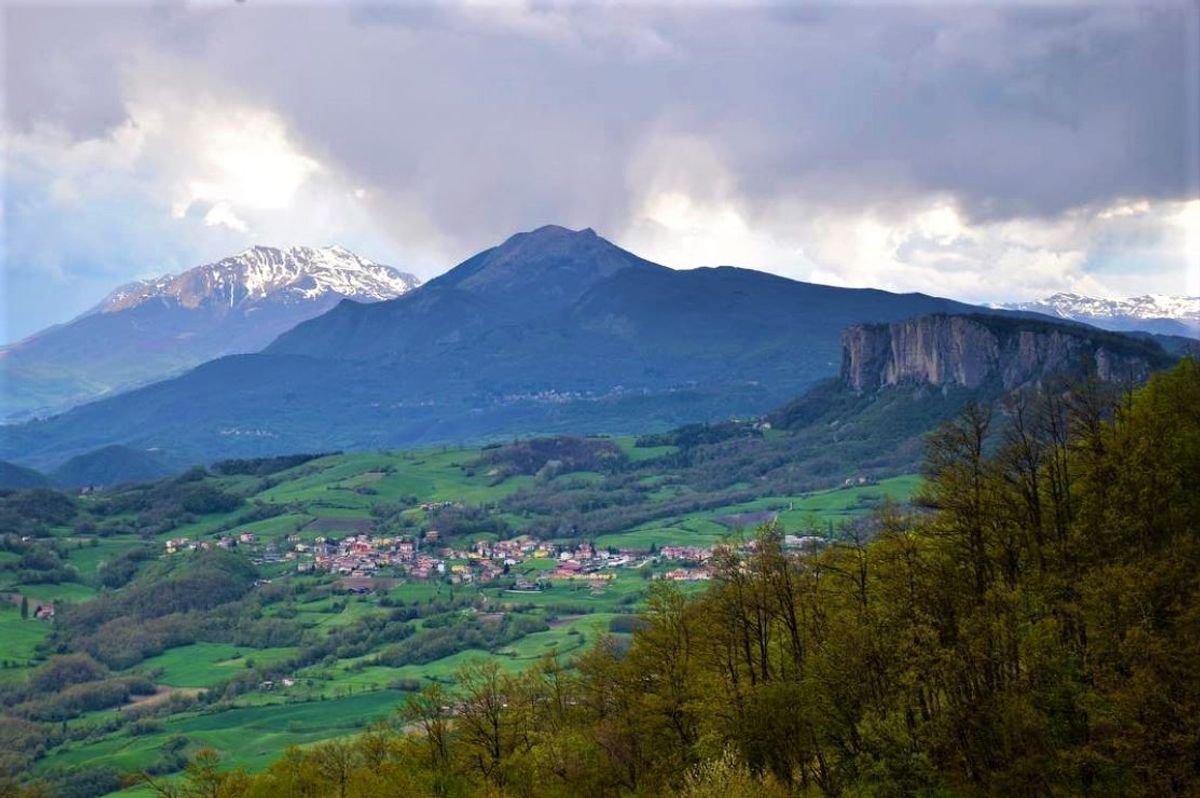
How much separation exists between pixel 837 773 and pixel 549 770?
13.8 meters

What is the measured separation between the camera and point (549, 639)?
15262 cm

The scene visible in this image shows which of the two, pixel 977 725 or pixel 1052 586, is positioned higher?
pixel 1052 586

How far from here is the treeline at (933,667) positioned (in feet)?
121

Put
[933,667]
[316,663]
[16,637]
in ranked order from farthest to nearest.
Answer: [16,637] → [316,663] → [933,667]

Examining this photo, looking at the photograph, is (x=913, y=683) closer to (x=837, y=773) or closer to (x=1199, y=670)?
(x=837, y=773)

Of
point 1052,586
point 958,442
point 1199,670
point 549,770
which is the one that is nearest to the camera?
point 1199,670

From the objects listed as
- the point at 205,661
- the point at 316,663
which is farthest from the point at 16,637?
the point at 316,663

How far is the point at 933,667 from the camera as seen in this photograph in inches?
1555

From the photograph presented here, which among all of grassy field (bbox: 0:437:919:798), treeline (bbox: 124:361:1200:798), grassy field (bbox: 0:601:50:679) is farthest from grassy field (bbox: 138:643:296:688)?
treeline (bbox: 124:361:1200:798)

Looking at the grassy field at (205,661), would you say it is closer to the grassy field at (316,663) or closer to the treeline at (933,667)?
the grassy field at (316,663)

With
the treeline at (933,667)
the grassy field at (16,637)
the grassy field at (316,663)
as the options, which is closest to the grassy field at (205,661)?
the grassy field at (316,663)

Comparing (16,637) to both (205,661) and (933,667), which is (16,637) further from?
(933,667)

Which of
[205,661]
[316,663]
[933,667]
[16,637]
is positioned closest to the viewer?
[933,667]

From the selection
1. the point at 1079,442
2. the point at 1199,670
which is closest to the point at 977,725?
the point at 1199,670
